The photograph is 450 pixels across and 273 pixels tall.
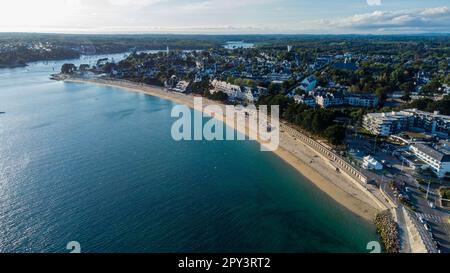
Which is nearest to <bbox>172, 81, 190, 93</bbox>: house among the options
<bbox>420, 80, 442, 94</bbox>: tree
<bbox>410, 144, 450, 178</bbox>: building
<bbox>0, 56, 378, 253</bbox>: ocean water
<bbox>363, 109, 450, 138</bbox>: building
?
<bbox>0, 56, 378, 253</bbox>: ocean water

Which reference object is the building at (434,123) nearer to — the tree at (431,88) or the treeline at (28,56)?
the tree at (431,88)

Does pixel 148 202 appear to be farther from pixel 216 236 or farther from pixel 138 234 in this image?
pixel 216 236

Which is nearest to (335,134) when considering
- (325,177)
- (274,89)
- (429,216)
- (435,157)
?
(325,177)

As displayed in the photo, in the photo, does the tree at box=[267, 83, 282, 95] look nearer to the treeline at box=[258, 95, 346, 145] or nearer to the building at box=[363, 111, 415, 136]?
the treeline at box=[258, 95, 346, 145]

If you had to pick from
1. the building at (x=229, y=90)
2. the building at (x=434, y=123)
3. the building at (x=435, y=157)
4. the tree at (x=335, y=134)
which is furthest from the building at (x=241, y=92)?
the building at (x=435, y=157)

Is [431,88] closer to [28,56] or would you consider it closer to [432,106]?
[432,106]
